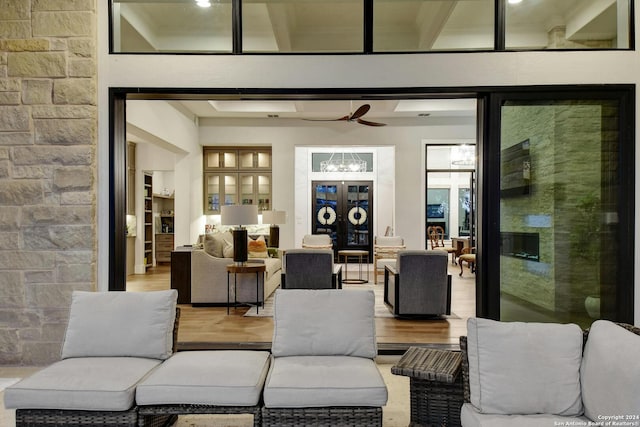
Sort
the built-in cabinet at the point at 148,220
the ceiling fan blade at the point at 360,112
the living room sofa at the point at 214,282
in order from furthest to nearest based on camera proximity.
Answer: the built-in cabinet at the point at 148,220 < the ceiling fan blade at the point at 360,112 < the living room sofa at the point at 214,282

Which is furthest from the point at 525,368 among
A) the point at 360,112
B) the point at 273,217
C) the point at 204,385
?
the point at 273,217

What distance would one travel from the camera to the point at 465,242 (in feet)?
32.8

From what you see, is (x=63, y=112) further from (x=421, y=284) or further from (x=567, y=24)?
(x=567, y=24)

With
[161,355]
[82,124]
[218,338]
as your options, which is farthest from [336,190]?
[161,355]

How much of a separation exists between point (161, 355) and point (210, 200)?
294 inches

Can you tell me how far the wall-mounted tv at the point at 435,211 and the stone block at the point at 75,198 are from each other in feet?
34.2

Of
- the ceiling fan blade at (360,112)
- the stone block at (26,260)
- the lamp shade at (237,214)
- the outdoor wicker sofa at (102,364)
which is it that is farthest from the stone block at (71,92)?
the ceiling fan blade at (360,112)

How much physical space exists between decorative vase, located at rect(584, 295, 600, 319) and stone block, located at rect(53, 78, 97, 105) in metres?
4.44

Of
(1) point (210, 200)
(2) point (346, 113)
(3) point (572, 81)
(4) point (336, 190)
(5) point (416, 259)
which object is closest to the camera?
(3) point (572, 81)

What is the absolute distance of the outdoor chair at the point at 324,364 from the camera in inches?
83.3

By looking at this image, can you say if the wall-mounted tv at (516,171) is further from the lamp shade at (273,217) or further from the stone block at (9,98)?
the lamp shade at (273,217)

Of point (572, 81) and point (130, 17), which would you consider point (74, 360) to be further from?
point (572, 81)

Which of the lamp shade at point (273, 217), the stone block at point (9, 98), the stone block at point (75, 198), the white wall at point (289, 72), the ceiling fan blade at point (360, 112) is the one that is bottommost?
the lamp shade at point (273, 217)

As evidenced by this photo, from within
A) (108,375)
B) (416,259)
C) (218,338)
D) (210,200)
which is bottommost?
(218,338)
